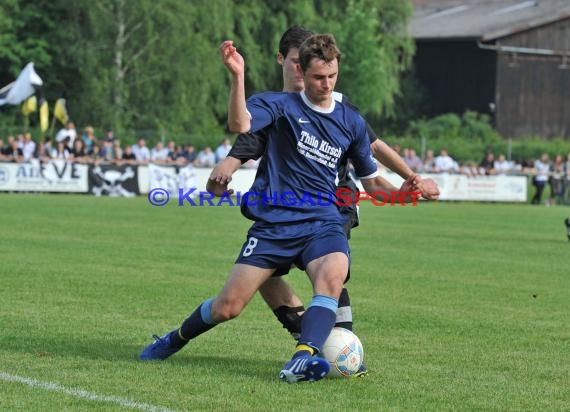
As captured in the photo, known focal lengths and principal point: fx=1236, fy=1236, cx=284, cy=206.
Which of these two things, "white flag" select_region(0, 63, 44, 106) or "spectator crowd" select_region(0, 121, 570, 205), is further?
"white flag" select_region(0, 63, 44, 106)

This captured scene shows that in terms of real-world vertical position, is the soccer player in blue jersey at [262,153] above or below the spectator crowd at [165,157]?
above

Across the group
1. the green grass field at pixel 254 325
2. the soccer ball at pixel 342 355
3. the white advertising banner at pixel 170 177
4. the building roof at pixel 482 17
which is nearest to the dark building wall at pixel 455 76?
the building roof at pixel 482 17

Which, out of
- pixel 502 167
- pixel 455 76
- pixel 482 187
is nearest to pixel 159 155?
pixel 482 187

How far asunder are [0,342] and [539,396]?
12.0 feet

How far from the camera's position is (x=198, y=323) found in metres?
7.55

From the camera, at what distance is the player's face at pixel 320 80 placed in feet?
23.2

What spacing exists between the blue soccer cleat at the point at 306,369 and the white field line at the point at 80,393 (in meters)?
1.01

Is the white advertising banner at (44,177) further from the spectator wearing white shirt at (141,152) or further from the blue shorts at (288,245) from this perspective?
the blue shorts at (288,245)

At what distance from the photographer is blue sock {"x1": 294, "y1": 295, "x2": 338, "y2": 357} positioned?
23.1 ft

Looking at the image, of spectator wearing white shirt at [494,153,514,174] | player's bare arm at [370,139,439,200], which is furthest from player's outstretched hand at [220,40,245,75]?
spectator wearing white shirt at [494,153,514,174]

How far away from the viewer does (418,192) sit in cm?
736

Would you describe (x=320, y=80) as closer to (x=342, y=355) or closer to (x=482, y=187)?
(x=342, y=355)

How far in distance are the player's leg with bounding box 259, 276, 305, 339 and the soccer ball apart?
0.50 metres

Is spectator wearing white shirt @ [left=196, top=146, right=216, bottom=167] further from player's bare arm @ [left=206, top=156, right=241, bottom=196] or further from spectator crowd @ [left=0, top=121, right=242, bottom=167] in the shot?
player's bare arm @ [left=206, top=156, right=241, bottom=196]
